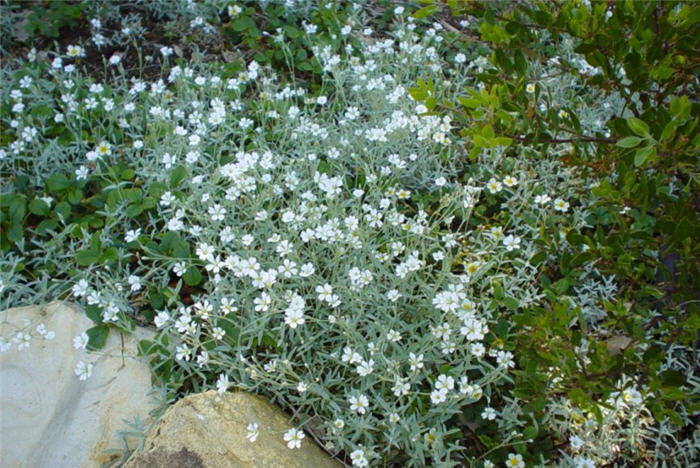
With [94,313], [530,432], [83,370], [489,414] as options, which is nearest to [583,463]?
[530,432]

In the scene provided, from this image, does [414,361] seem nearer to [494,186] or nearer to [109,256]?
[494,186]

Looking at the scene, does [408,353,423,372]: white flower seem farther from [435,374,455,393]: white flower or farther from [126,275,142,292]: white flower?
[126,275,142,292]: white flower

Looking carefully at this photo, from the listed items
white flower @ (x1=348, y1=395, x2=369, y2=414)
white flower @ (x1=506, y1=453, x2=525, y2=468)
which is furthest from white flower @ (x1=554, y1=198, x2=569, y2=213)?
white flower @ (x1=348, y1=395, x2=369, y2=414)

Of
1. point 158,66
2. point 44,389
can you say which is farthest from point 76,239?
point 158,66

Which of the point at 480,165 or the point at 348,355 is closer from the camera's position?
the point at 348,355

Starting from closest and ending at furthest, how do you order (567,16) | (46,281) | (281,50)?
(567,16)
(46,281)
(281,50)

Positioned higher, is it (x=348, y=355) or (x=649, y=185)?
(x=649, y=185)

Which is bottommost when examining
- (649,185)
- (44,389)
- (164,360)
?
(44,389)

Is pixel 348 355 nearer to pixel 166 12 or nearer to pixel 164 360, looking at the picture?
pixel 164 360

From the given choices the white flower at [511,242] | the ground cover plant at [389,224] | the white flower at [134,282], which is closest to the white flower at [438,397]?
the ground cover plant at [389,224]
